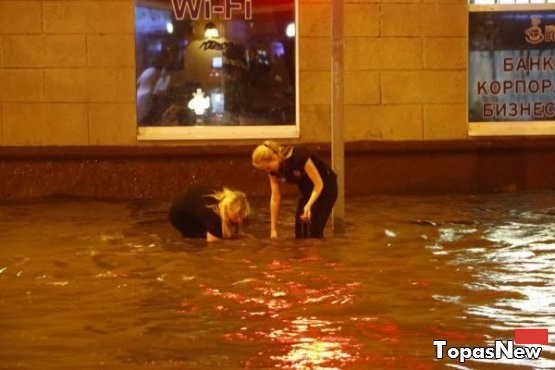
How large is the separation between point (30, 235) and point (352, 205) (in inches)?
164

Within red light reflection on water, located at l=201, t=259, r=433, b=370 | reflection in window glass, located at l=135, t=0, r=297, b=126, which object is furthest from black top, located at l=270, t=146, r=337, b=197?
reflection in window glass, located at l=135, t=0, r=297, b=126

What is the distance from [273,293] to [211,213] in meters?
2.00

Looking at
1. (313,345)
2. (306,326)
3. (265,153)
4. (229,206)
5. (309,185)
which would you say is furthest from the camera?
(309,185)

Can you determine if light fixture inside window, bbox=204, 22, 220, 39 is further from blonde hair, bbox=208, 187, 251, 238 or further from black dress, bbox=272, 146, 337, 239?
blonde hair, bbox=208, 187, 251, 238

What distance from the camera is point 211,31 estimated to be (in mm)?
13141

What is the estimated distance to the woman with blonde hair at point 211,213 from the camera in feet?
28.6

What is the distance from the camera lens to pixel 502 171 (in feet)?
43.8

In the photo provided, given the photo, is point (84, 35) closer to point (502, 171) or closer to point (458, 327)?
point (502, 171)

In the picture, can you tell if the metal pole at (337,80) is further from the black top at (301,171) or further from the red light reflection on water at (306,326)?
the red light reflection on water at (306,326)

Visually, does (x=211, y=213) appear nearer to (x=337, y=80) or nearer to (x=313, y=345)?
(x=337, y=80)

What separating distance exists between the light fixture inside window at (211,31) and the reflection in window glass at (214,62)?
1 centimetres

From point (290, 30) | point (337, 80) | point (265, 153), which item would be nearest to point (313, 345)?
point (265, 153)

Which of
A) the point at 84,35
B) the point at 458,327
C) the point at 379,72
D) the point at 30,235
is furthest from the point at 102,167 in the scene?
the point at 458,327

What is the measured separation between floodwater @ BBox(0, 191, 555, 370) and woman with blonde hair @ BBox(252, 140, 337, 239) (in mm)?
227
